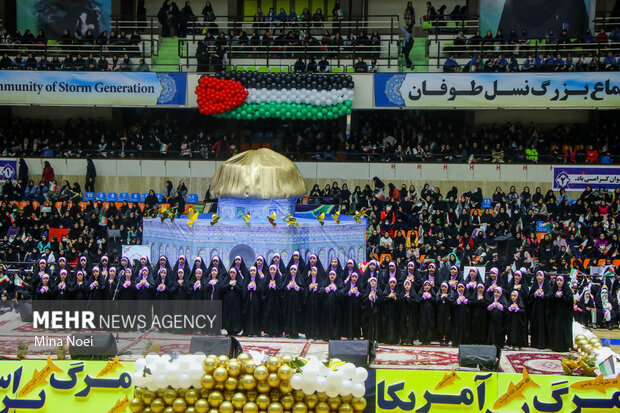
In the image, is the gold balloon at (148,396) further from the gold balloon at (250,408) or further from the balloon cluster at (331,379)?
the balloon cluster at (331,379)

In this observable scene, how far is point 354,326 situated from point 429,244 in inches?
277

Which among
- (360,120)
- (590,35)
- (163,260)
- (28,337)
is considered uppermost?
(590,35)

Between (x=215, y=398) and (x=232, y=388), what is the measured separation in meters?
0.21

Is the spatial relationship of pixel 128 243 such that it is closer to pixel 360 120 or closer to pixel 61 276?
pixel 61 276

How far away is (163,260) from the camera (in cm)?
1493

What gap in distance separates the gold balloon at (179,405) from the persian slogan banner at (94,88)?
18912mm

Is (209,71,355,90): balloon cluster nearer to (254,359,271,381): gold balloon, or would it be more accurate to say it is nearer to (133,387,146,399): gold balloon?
(133,387,146,399): gold balloon

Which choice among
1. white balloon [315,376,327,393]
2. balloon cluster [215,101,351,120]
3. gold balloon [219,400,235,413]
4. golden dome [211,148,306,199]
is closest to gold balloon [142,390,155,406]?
gold balloon [219,400,235,413]

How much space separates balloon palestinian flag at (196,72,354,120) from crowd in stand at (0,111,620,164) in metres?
1.70

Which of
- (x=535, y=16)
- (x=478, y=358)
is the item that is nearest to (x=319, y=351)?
(x=478, y=358)

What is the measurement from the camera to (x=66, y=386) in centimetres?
962

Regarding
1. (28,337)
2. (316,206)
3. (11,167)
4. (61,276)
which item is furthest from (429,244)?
(11,167)

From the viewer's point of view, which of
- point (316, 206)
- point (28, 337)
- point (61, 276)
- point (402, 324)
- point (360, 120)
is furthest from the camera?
point (360, 120)

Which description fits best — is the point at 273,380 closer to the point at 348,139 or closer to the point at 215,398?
the point at 215,398
